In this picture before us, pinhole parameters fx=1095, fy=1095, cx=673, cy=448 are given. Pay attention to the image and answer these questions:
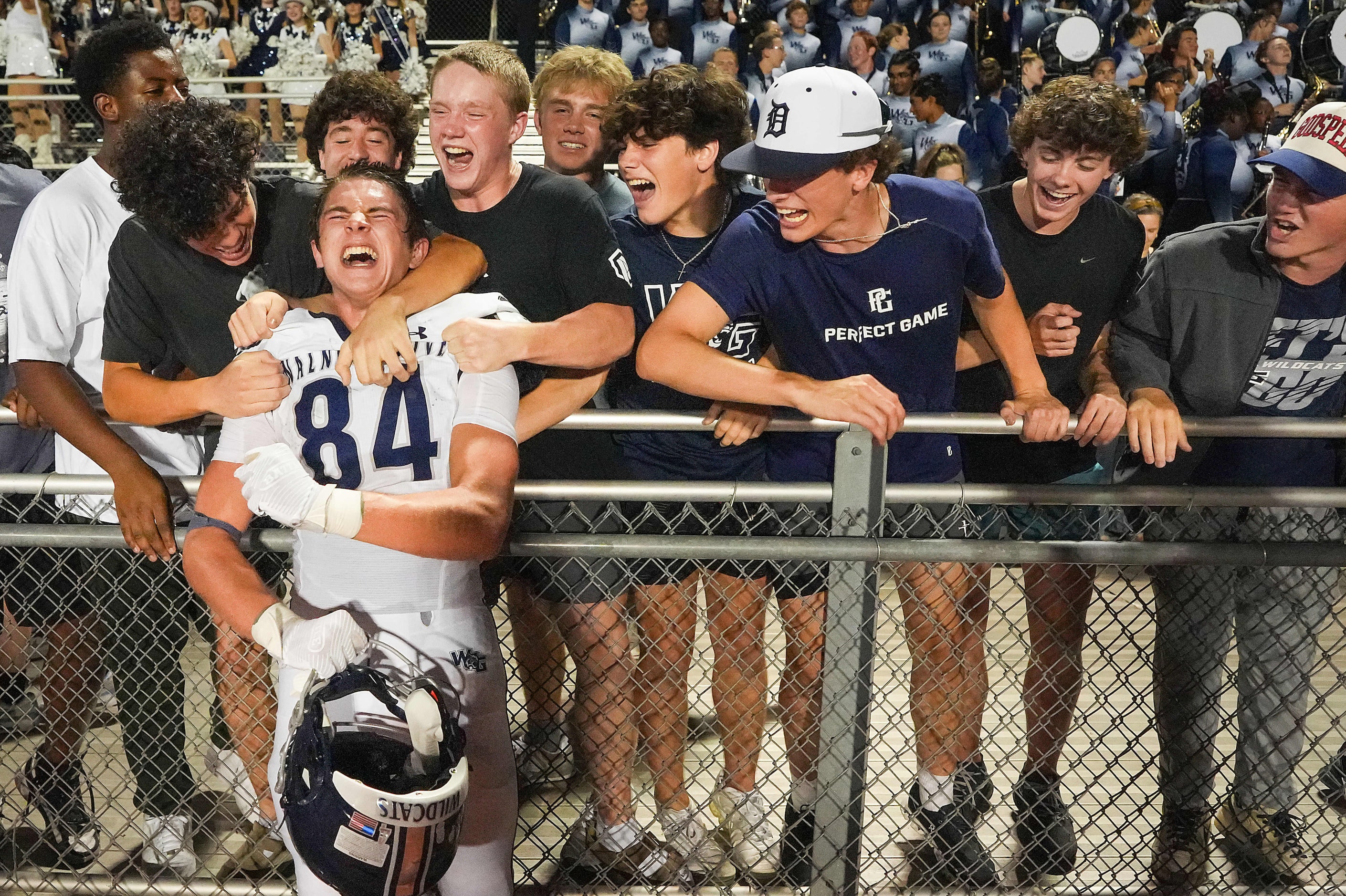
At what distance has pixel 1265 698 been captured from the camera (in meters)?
2.76

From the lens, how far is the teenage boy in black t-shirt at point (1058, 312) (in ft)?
8.68

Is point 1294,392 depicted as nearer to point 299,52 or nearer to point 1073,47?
point 1073,47

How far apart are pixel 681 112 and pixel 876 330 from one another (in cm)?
70

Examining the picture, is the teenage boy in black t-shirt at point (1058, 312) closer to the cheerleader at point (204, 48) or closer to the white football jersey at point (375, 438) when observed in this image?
the white football jersey at point (375, 438)

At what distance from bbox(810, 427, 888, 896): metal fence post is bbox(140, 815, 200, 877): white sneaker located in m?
1.56

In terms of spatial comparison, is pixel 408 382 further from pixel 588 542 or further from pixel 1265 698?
pixel 1265 698

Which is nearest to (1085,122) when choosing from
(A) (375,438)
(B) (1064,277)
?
(B) (1064,277)

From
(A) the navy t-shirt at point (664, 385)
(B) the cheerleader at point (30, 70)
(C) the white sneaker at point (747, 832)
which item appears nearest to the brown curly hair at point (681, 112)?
(A) the navy t-shirt at point (664, 385)

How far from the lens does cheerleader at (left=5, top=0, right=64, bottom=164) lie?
9406mm

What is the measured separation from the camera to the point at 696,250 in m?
2.65

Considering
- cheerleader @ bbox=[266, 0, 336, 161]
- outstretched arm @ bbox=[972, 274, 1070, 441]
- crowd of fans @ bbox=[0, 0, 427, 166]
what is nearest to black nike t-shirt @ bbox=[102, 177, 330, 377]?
outstretched arm @ bbox=[972, 274, 1070, 441]

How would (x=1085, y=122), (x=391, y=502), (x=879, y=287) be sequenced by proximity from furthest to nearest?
(x=1085, y=122), (x=879, y=287), (x=391, y=502)

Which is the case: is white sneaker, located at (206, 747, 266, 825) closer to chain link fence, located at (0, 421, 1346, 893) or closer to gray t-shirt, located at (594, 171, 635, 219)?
chain link fence, located at (0, 421, 1346, 893)

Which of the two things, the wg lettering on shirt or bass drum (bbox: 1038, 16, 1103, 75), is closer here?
the wg lettering on shirt
